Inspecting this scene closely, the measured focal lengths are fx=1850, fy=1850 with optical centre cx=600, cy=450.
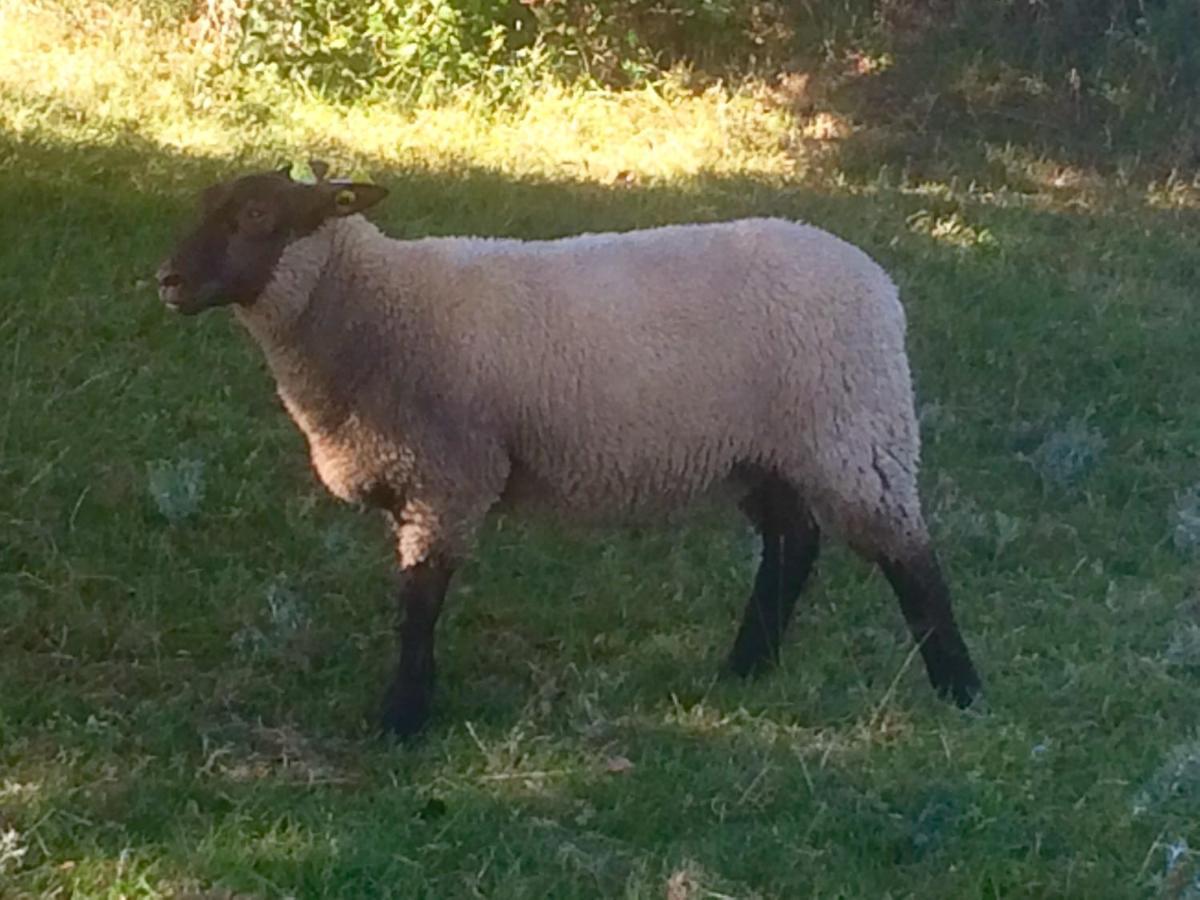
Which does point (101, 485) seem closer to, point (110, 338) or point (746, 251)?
point (110, 338)

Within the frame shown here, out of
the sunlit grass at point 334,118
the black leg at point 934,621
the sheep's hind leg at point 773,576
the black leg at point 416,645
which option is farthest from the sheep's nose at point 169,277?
the sunlit grass at point 334,118

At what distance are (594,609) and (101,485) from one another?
1756 mm

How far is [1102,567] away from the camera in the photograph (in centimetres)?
629

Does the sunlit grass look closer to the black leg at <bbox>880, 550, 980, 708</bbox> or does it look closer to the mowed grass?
the mowed grass

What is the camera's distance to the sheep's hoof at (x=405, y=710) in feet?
16.5

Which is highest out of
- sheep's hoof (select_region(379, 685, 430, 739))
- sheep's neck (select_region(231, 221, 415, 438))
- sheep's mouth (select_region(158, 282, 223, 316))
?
sheep's mouth (select_region(158, 282, 223, 316))

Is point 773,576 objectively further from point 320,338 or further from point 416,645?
point 320,338

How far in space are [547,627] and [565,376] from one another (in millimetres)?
993

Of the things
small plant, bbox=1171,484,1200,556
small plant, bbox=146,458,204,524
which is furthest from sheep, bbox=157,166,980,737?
small plant, bbox=1171,484,1200,556

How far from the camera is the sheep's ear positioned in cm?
503

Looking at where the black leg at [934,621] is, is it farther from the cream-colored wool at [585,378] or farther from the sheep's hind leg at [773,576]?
the sheep's hind leg at [773,576]

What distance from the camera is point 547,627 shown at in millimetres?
5777

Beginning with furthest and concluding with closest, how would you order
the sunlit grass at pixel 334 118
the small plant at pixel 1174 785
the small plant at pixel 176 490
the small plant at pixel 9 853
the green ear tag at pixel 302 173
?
the sunlit grass at pixel 334 118 < the small plant at pixel 176 490 < the green ear tag at pixel 302 173 < the small plant at pixel 1174 785 < the small plant at pixel 9 853

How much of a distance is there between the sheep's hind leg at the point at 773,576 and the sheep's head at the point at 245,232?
151cm
